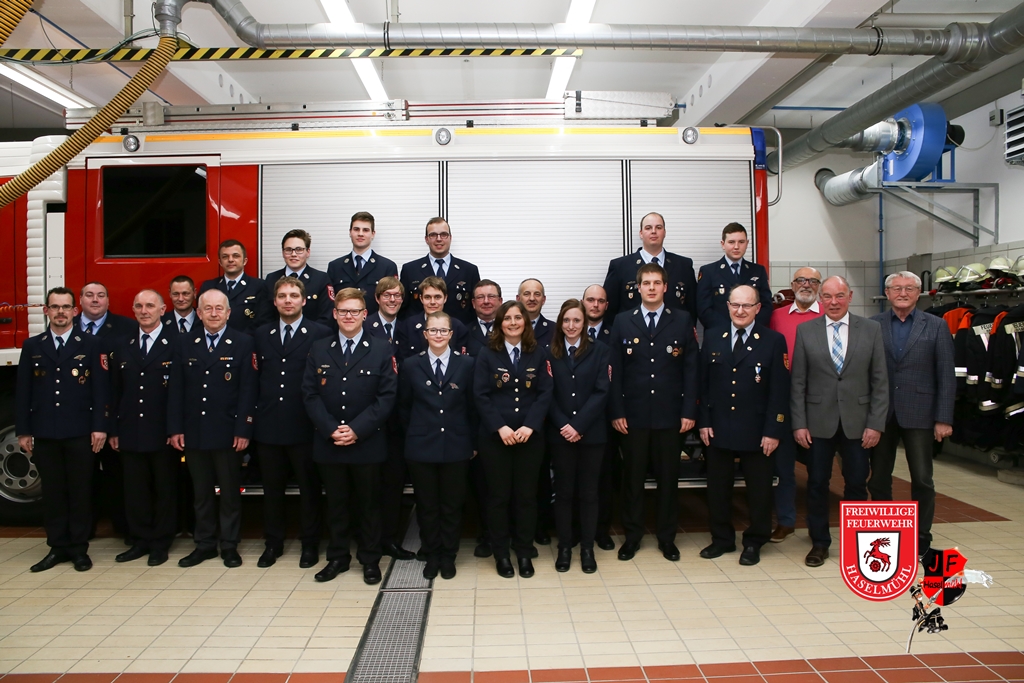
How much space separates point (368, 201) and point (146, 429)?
7.65 ft

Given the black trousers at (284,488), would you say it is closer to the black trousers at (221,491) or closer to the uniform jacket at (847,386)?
the black trousers at (221,491)

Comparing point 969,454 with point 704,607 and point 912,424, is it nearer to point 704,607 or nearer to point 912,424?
point 912,424

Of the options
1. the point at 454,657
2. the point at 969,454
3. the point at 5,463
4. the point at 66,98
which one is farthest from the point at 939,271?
the point at 66,98

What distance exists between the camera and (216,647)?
11.2 feet

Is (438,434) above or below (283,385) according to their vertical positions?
below

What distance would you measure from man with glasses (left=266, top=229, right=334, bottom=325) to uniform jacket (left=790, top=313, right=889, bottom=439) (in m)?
3.43

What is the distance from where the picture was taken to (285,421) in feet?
14.6

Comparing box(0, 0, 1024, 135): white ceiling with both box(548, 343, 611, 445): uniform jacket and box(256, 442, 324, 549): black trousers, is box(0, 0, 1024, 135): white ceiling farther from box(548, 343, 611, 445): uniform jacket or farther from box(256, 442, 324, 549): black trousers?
box(256, 442, 324, 549): black trousers

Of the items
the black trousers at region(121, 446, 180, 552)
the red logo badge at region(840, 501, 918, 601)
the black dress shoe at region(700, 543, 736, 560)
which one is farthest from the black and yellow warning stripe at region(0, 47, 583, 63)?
the red logo badge at region(840, 501, 918, 601)

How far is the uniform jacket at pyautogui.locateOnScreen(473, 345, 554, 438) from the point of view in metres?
4.22

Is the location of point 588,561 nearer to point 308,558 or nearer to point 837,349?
point 308,558

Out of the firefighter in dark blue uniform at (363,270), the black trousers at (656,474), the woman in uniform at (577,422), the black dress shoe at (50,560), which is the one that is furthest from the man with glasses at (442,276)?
the black dress shoe at (50,560)

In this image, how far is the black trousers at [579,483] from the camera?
4.44m

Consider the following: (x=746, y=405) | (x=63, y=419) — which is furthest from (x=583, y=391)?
(x=63, y=419)
